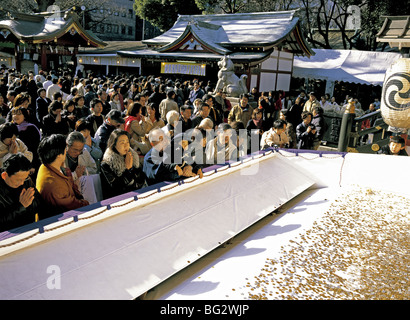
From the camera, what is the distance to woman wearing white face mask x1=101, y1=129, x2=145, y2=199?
10.3ft

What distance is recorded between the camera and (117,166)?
3.14 metres

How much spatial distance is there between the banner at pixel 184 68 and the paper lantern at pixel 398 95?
1103 centimetres

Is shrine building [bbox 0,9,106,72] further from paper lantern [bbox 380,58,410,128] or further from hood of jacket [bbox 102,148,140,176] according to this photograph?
Answer: paper lantern [bbox 380,58,410,128]

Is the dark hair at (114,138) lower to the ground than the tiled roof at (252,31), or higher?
lower

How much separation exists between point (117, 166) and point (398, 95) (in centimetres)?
441

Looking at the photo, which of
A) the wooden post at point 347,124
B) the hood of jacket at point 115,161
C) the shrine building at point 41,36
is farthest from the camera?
the shrine building at point 41,36

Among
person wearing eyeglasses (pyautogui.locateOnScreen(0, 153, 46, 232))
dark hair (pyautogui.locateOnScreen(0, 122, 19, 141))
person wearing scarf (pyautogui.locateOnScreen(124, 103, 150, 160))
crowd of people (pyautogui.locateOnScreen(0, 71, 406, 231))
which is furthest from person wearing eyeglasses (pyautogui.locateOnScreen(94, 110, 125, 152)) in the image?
person wearing eyeglasses (pyautogui.locateOnScreen(0, 153, 46, 232))

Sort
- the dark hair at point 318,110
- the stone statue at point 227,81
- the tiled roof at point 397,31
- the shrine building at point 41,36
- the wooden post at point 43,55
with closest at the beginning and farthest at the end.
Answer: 1. the tiled roof at point 397,31
2. the dark hair at point 318,110
3. the stone statue at point 227,81
4. the shrine building at point 41,36
5. the wooden post at point 43,55

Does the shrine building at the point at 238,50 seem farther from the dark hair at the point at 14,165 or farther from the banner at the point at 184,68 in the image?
the dark hair at the point at 14,165

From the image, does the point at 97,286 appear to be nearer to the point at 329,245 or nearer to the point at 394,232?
the point at 329,245

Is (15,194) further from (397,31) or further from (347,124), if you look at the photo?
(397,31)

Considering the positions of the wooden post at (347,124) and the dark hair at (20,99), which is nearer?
the dark hair at (20,99)

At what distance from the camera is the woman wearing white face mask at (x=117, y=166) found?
3.13m

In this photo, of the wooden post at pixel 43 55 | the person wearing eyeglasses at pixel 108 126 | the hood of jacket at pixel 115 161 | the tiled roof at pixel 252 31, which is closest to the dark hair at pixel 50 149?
the hood of jacket at pixel 115 161
